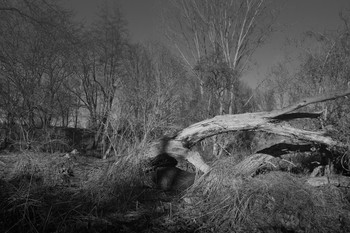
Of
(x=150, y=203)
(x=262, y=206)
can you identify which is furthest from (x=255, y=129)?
(x=150, y=203)

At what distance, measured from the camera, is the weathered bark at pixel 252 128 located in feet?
11.8

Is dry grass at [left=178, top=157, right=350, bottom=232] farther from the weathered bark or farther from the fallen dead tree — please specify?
the weathered bark

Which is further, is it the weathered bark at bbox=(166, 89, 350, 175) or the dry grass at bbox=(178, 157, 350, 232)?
the weathered bark at bbox=(166, 89, 350, 175)

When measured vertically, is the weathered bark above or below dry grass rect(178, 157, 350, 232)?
above

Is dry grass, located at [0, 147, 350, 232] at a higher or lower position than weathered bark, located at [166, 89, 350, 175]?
lower

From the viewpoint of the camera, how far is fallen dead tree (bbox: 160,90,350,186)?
352cm

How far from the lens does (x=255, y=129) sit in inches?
156

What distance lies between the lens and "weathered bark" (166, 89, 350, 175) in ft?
11.8

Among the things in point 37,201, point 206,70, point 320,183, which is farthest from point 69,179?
point 206,70

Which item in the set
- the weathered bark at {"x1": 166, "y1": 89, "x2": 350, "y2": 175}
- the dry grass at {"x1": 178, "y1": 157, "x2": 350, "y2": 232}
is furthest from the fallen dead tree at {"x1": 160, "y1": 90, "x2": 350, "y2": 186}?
the dry grass at {"x1": 178, "y1": 157, "x2": 350, "y2": 232}

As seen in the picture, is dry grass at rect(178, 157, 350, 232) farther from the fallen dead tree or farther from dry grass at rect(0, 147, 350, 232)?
the fallen dead tree

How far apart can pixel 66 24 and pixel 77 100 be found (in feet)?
25.6

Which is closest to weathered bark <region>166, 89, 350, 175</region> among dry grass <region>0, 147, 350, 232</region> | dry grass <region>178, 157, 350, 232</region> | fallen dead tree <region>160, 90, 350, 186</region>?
fallen dead tree <region>160, 90, 350, 186</region>

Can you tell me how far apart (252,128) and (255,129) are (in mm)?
68
